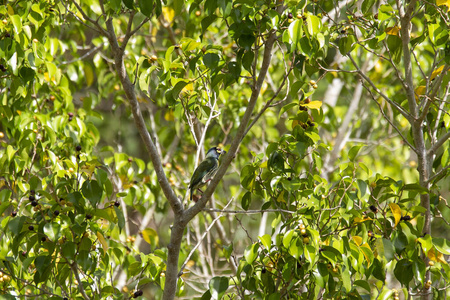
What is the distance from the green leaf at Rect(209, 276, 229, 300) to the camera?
242 cm

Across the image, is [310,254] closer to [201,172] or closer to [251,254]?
[251,254]

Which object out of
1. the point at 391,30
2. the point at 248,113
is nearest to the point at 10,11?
the point at 248,113

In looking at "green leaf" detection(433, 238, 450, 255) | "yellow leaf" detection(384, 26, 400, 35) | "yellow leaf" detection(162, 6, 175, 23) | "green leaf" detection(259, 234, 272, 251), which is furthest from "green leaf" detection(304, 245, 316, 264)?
"yellow leaf" detection(162, 6, 175, 23)

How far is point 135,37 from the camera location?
5.20 metres

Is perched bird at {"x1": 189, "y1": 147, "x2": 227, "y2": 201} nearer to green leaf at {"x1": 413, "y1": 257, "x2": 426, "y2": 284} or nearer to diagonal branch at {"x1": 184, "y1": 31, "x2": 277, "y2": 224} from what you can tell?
diagonal branch at {"x1": 184, "y1": 31, "x2": 277, "y2": 224}

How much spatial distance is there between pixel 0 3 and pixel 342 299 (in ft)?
8.08

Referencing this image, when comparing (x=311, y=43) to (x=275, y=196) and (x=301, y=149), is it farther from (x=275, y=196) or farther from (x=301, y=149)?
(x=275, y=196)

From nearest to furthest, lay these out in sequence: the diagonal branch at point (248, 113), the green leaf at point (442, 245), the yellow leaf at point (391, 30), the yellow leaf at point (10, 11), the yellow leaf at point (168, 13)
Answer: the green leaf at point (442, 245) < the diagonal branch at point (248, 113) < the yellow leaf at point (391, 30) < the yellow leaf at point (10, 11) < the yellow leaf at point (168, 13)

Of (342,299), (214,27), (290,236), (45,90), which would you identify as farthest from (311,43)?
(214,27)

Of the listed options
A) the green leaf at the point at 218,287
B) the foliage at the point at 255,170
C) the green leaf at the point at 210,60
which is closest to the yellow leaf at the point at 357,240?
the foliage at the point at 255,170

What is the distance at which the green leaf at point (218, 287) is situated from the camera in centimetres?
242

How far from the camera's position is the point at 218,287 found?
245 centimetres

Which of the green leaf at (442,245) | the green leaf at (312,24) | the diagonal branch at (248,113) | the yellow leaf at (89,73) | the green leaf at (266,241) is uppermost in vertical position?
the yellow leaf at (89,73)

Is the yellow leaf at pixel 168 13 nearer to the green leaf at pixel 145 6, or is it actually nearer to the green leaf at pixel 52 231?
the green leaf at pixel 145 6
